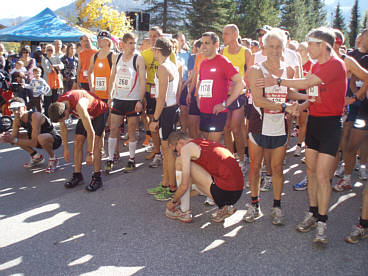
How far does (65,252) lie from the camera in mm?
3027

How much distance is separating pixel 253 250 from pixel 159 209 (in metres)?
1.36

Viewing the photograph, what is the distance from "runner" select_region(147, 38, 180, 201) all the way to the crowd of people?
0.05 feet

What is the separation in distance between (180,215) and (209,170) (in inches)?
25.8

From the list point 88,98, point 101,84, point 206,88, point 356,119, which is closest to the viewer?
point 356,119

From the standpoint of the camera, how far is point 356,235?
124 inches

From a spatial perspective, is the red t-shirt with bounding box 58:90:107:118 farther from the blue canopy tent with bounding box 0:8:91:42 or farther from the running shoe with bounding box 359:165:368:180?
the blue canopy tent with bounding box 0:8:91:42

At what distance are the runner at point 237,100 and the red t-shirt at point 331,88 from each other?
1835mm

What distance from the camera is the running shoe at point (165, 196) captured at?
167 inches

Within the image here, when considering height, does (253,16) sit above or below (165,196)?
above

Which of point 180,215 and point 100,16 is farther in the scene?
point 100,16

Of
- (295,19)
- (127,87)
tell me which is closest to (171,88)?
(127,87)

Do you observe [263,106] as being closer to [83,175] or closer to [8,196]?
[83,175]

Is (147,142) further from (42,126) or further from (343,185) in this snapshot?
(343,185)

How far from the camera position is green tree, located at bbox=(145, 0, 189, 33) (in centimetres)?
3716
